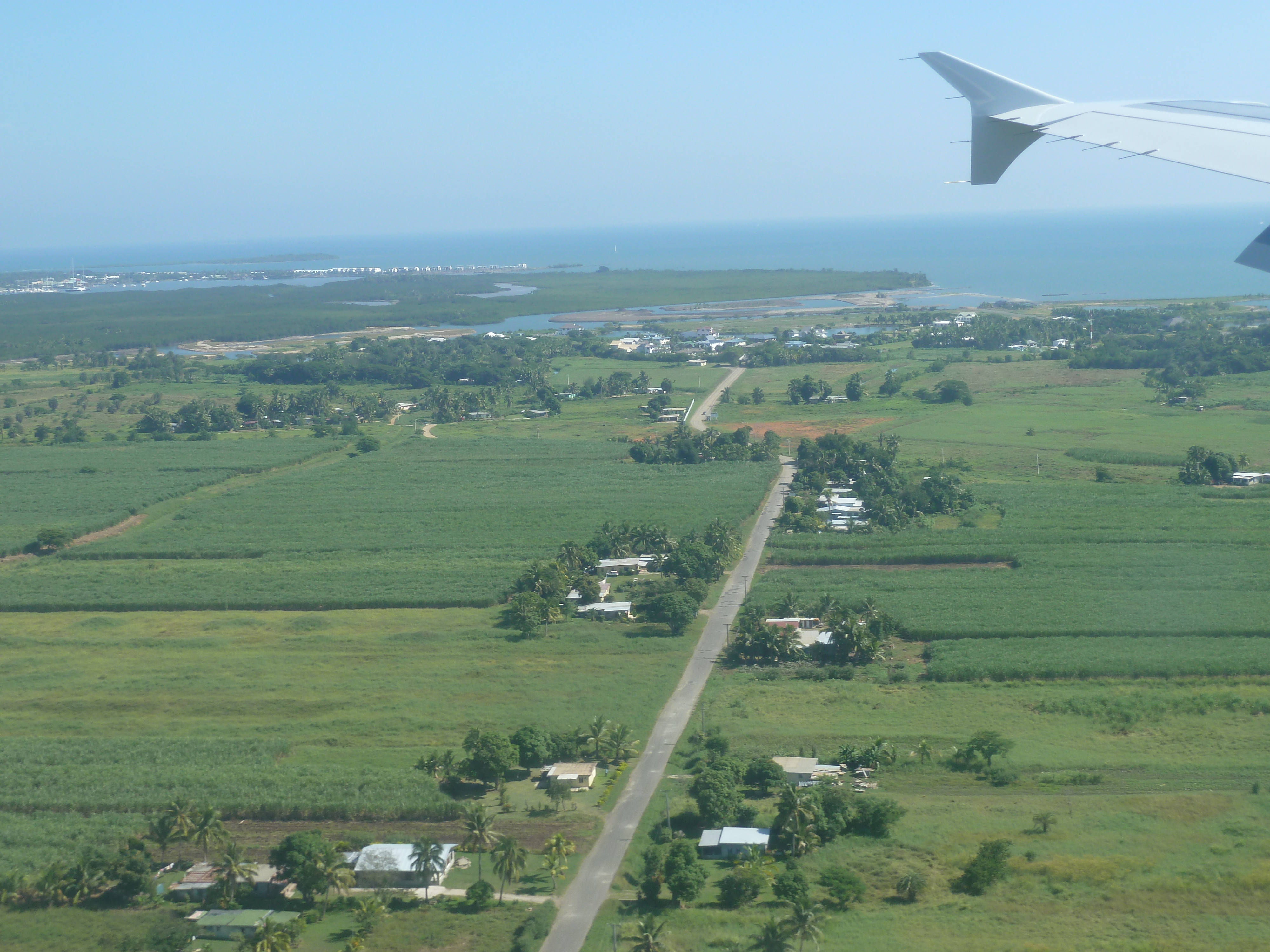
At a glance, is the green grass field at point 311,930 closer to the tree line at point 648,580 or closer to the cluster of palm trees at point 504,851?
the cluster of palm trees at point 504,851

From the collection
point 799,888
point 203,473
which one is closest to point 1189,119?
point 799,888

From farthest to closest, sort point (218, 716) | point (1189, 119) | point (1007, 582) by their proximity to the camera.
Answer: point (1007, 582) < point (218, 716) < point (1189, 119)

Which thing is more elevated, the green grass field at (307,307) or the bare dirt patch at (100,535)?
the green grass field at (307,307)

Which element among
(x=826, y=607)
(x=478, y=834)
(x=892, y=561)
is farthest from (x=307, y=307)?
(x=478, y=834)

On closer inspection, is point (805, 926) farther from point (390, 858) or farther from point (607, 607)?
point (607, 607)

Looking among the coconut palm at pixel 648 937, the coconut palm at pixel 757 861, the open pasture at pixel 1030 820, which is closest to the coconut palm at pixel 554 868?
the open pasture at pixel 1030 820

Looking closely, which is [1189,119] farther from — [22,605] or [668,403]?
[668,403]
